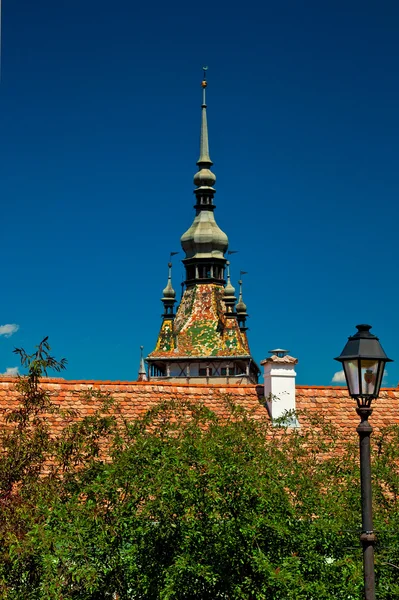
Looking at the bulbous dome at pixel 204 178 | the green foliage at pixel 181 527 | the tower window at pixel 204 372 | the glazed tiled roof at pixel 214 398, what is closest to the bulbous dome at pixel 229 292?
the tower window at pixel 204 372

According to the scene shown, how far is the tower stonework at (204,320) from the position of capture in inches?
2783

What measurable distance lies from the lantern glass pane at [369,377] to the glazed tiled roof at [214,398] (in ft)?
37.9

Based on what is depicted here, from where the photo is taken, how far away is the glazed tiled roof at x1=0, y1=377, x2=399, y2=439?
65.6 ft

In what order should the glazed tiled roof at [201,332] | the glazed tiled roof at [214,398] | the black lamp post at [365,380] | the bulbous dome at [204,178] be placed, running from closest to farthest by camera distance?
1. the black lamp post at [365,380]
2. the glazed tiled roof at [214,398]
3. the glazed tiled roof at [201,332]
4. the bulbous dome at [204,178]

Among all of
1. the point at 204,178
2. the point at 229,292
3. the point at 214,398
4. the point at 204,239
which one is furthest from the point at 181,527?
the point at 204,178

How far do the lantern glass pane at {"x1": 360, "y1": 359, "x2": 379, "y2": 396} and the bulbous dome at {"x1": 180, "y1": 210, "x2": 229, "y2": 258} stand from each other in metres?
71.0

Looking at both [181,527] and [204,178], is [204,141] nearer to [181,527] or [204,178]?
[204,178]

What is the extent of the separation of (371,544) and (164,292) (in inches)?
2695

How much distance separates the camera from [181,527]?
40.6 ft

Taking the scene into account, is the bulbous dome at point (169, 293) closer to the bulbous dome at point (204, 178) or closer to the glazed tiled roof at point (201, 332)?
the glazed tiled roof at point (201, 332)

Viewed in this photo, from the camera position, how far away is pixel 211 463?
12.6 m

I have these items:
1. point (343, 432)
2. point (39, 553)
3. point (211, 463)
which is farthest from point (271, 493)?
point (343, 432)

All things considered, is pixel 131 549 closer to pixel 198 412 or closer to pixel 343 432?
pixel 198 412

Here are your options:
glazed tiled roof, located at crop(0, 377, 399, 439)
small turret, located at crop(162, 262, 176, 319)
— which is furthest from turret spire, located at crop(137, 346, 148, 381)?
glazed tiled roof, located at crop(0, 377, 399, 439)
